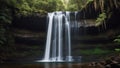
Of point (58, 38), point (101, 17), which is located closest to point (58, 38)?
point (58, 38)

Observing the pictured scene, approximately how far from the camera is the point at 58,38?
3159cm

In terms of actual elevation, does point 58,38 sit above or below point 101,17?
below

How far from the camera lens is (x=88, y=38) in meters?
31.1

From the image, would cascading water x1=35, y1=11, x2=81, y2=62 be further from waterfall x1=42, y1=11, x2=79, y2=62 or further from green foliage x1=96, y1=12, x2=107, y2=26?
green foliage x1=96, y1=12, x2=107, y2=26

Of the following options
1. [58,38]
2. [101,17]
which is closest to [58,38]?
[58,38]

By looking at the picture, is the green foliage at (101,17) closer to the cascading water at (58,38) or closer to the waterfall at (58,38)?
the cascading water at (58,38)

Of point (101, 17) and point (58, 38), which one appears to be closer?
point (101, 17)

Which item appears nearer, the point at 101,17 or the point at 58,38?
the point at 101,17

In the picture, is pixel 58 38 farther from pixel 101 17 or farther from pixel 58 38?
pixel 101 17

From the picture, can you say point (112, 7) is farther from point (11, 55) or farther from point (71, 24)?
point (11, 55)

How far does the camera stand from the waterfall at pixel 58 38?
30.4 meters

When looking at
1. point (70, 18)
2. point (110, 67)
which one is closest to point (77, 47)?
point (70, 18)

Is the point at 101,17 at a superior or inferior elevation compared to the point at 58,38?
superior

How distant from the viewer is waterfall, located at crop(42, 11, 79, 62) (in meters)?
30.4
